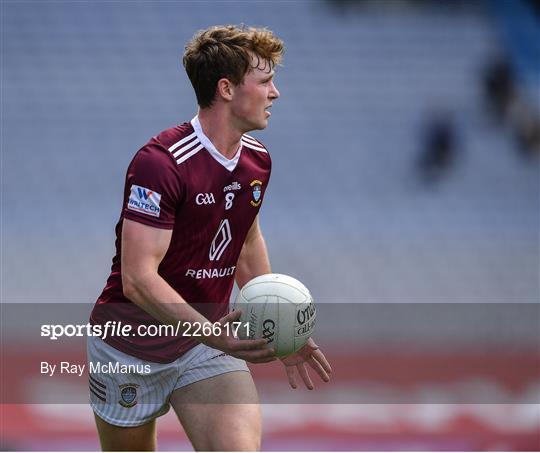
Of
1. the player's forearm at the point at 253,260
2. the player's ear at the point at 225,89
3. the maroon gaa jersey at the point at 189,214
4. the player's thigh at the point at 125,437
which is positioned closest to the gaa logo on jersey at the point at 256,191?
the maroon gaa jersey at the point at 189,214

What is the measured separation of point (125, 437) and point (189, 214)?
0.99 meters

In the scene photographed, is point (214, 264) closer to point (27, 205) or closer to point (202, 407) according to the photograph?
point (202, 407)

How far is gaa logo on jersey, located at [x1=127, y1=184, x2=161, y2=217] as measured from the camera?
363 cm

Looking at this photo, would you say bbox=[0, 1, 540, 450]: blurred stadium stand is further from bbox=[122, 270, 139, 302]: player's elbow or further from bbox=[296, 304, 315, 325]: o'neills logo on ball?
bbox=[122, 270, 139, 302]: player's elbow

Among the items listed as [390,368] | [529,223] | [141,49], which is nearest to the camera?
[390,368]

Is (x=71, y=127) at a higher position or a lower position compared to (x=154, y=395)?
higher

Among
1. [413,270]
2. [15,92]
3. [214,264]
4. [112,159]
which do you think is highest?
[15,92]

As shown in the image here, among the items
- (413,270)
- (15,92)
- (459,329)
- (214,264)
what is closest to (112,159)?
(15,92)

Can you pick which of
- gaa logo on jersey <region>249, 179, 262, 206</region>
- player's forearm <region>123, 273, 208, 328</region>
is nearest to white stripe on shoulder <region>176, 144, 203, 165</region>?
gaa logo on jersey <region>249, 179, 262, 206</region>

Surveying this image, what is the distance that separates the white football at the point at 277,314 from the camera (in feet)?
12.2

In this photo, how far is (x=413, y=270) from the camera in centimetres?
1045

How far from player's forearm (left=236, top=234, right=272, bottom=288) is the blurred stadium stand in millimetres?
5089

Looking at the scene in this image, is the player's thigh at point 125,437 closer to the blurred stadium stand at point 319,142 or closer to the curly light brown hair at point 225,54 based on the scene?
the curly light brown hair at point 225,54

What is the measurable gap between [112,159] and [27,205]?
44.1 inches
